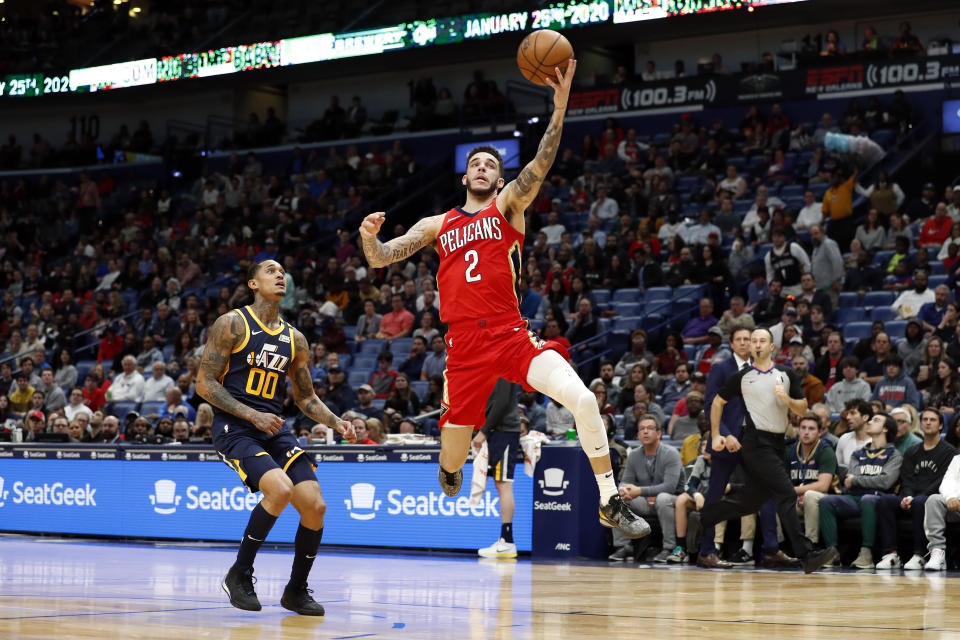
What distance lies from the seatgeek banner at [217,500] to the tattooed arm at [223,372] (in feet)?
16.3

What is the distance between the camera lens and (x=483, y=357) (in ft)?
23.4

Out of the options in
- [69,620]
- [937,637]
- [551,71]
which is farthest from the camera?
[551,71]

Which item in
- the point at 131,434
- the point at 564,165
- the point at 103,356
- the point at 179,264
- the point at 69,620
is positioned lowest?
the point at 69,620

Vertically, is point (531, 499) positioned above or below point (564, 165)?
below

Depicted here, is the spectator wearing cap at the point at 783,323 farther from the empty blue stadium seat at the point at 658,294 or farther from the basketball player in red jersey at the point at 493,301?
the basketball player in red jersey at the point at 493,301

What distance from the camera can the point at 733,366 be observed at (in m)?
11.2

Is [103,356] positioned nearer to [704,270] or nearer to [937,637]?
[704,270]

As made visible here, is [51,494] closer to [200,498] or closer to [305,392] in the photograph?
[200,498]

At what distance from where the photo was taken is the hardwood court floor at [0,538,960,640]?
6020 mm

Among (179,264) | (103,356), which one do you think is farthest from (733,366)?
(179,264)

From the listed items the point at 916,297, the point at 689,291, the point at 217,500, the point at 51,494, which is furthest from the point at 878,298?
the point at 51,494

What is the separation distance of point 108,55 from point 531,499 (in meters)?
24.4

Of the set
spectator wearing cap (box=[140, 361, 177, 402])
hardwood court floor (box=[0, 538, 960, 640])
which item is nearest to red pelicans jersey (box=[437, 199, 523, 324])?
hardwood court floor (box=[0, 538, 960, 640])

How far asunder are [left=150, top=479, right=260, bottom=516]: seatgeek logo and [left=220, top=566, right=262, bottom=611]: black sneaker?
6.63m
